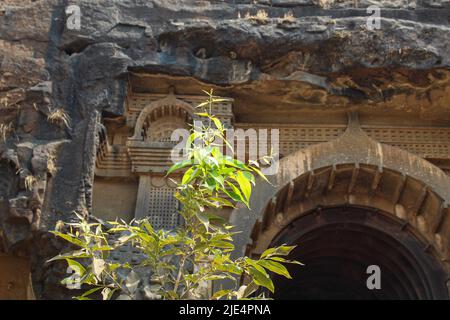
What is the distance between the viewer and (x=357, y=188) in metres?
9.82

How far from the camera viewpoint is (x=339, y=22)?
9.41 m

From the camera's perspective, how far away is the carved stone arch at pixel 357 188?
9.15 m

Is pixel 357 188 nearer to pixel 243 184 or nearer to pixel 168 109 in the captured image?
pixel 168 109

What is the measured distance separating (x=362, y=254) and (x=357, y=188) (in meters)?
1.76

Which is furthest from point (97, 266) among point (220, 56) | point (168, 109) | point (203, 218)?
point (220, 56)

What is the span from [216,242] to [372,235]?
5.16m

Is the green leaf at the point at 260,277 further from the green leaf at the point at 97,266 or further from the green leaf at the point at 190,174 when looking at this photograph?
the green leaf at the point at 97,266

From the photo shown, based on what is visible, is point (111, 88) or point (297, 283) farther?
point (297, 283)

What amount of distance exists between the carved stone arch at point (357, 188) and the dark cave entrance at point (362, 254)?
13 centimetres

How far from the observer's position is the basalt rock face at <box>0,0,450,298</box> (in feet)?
29.1

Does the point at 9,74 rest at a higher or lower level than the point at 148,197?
A: higher

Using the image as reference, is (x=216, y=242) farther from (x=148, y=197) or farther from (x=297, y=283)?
(x=297, y=283)

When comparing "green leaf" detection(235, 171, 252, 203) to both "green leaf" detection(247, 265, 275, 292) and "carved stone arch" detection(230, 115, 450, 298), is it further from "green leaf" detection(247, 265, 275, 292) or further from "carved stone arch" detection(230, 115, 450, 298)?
"carved stone arch" detection(230, 115, 450, 298)
